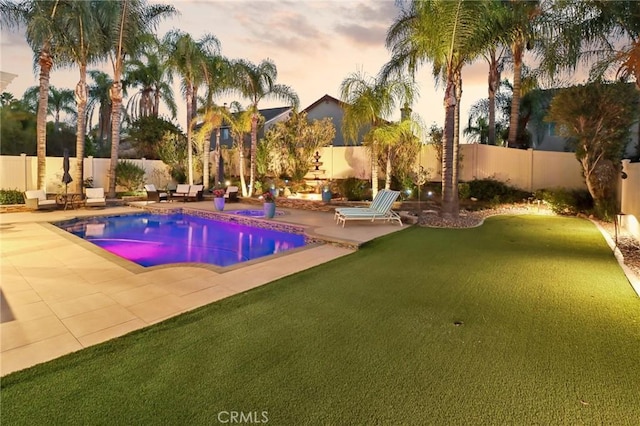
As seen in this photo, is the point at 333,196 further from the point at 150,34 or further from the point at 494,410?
the point at 494,410

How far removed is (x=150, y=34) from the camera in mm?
17172

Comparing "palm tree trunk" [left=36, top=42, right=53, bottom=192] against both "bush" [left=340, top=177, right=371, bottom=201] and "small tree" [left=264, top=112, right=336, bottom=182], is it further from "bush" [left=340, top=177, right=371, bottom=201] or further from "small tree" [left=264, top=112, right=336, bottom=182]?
"bush" [left=340, top=177, right=371, bottom=201]

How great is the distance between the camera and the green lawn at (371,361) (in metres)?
2.43

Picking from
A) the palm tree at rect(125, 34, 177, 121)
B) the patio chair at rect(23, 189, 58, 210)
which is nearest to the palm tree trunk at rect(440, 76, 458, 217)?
the patio chair at rect(23, 189, 58, 210)

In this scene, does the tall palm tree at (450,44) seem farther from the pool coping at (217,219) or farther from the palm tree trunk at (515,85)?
the palm tree trunk at (515,85)

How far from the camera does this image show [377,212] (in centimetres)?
1017

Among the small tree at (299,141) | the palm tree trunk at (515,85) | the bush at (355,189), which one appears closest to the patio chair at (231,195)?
the small tree at (299,141)

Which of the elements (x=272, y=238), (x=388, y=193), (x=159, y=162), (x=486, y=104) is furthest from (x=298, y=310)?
(x=486, y=104)

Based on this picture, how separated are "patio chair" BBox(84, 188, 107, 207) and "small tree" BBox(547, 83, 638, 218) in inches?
677

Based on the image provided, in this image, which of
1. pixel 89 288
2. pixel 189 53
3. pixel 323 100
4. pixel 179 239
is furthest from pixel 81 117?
pixel 89 288

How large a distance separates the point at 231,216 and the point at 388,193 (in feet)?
18.1

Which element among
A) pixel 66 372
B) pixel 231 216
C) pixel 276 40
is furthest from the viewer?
pixel 276 40

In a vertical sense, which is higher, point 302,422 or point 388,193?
point 388,193

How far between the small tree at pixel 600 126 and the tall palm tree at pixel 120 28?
17.5 m
